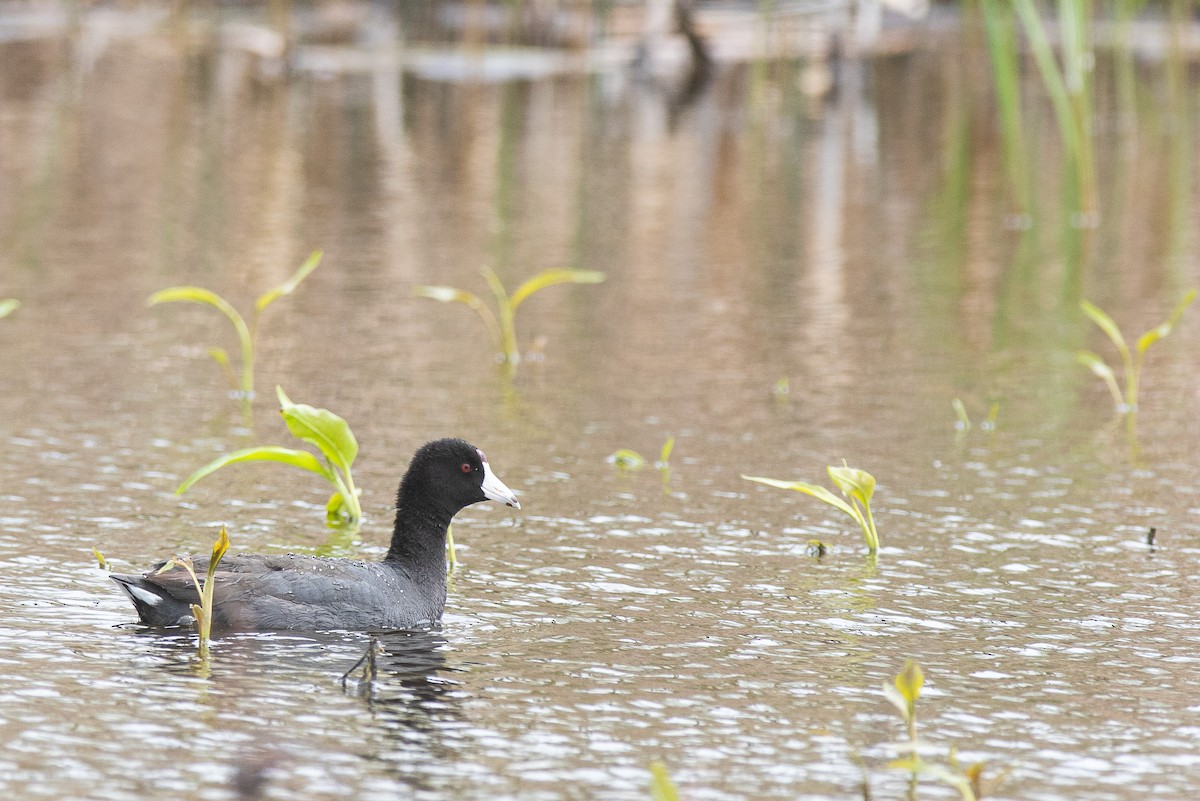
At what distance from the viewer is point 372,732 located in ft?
28.0

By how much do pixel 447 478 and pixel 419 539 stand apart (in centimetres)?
39

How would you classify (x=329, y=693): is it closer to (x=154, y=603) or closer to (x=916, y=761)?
(x=154, y=603)

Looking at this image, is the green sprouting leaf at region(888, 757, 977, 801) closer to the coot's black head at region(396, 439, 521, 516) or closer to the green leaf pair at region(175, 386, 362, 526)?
the coot's black head at region(396, 439, 521, 516)

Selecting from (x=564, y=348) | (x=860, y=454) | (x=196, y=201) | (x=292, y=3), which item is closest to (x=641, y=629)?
(x=860, y=454)

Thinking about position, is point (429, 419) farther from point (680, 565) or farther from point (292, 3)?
point (292, 3)

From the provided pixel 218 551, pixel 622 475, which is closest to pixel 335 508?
pixel 622 475

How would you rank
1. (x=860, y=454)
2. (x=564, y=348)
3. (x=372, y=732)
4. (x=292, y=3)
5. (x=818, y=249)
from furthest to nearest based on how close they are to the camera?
(x=292, y=3) < (x=818, y=249) < (x=564, y=348) < (x=860, y=454) < (x=372, y=732)

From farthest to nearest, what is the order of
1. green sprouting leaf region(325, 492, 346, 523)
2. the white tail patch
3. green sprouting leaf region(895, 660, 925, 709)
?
green sprouting leaf region(325, 492, 346, 523) → the white tail patch → green sprouting leaf region(895, 660, 925, 709)

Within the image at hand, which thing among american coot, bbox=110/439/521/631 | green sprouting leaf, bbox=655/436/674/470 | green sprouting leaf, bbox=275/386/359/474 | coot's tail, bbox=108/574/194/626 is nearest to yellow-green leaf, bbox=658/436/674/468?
green sprouting leaf, bbox=655/436/674/470

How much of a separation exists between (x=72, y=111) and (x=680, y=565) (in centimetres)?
2780

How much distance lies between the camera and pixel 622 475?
13914 mm

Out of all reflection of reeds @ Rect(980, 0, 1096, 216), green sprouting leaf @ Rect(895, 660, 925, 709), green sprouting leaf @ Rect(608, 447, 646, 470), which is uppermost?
reflection of reeds @ Rect(980, 0, 1096, 216)

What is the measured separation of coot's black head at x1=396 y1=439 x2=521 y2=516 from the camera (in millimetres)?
10914

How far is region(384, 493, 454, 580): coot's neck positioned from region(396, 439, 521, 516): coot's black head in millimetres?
34
